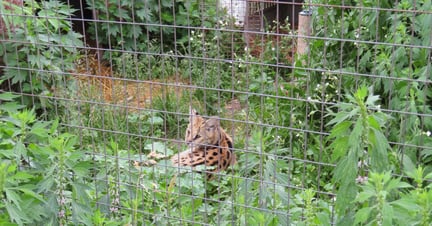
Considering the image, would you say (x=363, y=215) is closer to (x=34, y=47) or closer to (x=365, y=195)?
(x=365, y=195)

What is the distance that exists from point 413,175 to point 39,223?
1.95 meters

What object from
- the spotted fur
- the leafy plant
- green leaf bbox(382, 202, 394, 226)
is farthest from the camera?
the spotted fur

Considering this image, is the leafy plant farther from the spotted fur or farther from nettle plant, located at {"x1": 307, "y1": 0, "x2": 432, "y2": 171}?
the spotted fur

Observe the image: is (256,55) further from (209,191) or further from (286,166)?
(286,166)

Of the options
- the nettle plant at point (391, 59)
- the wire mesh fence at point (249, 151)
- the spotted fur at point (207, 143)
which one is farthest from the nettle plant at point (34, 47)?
the nettle plant at point (391, 59)

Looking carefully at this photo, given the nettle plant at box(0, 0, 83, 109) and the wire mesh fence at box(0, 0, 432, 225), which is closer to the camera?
the wire mesh fence at box(0, 0, 432, 225)

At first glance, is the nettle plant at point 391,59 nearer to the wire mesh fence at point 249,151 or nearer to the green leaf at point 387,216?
the wire mesh fence at point 249,151

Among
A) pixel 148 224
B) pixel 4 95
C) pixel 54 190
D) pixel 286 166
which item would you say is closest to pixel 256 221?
pixel 286 166

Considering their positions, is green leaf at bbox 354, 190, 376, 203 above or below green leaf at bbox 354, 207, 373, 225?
above

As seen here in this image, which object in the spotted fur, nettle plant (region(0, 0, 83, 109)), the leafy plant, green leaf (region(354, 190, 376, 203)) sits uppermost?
nettle plant (region(0, 0, 83, 109))

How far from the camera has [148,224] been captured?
12.1 feet

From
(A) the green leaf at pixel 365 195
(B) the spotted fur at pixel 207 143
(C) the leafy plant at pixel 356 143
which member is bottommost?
(B) the spotted fur at pixel 207 143

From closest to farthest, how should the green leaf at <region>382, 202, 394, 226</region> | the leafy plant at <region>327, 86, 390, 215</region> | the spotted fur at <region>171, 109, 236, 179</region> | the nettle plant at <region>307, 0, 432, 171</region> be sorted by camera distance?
the green leaf at <region>382, 202, 394, 226</region> < the leafy plant at <region>327, 86, 390, 215</region> < the nettle plant at <region>307, 0, 432, 171</region> < the spotted fur at <region>171, 109, 236, 179</region>

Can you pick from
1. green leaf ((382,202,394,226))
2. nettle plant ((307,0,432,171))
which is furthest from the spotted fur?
green leaf ((382,202,394,226))
